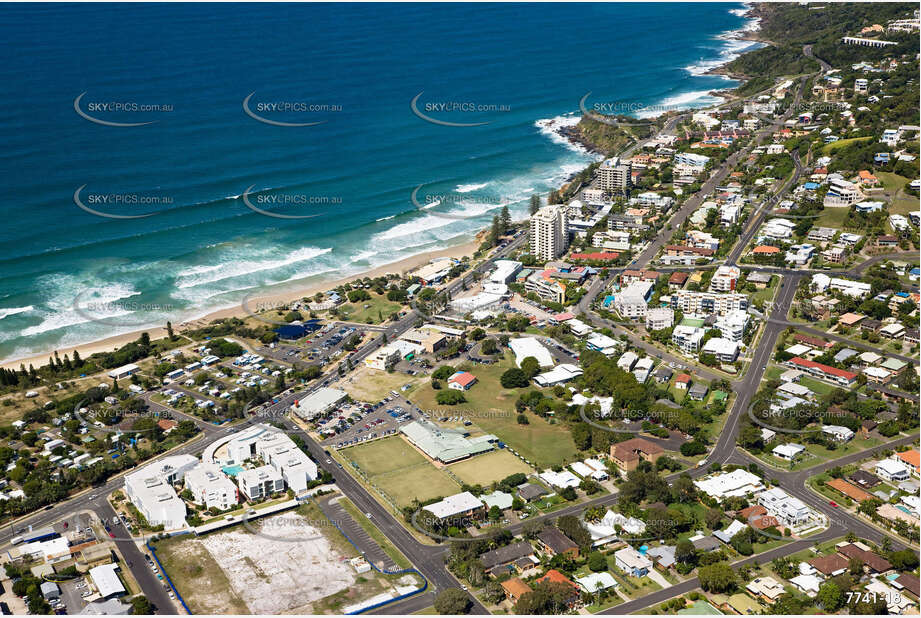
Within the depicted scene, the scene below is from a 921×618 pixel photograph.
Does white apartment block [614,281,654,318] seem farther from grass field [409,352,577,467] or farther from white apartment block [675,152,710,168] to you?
white apartment block [675,152,710,168]

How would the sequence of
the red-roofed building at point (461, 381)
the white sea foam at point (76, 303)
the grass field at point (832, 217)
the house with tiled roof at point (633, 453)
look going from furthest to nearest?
the grass field at point (832, 217), the white sea foam at point (76, 303), the red-roofed building at point (461, 381), the house with tiled roof at point (633, 453)

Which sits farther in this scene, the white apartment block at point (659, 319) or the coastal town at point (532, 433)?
the white apartment block at point (659, 319)

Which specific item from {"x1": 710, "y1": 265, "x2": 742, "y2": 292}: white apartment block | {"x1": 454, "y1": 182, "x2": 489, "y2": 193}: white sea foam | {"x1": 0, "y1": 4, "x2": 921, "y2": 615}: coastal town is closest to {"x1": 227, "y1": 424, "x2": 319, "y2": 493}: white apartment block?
{"x1": 0, "y1": 4, "x2": 921, "y2": 615}: coastal town

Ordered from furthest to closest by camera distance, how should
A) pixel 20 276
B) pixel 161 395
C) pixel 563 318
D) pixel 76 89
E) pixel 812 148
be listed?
pixel 76 89, pixel 812 148, pixel 20 276, pixel 563 318, pixel 161 395

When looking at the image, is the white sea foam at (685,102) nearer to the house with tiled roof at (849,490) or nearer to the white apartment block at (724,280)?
the white apartment block at (724,280)

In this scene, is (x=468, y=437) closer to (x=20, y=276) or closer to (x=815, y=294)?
(x=815, y=294)

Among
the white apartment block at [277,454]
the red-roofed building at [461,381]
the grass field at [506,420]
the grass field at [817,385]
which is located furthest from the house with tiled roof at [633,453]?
the white apartment block at [277,454]

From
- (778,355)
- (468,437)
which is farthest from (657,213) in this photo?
(468,437)
